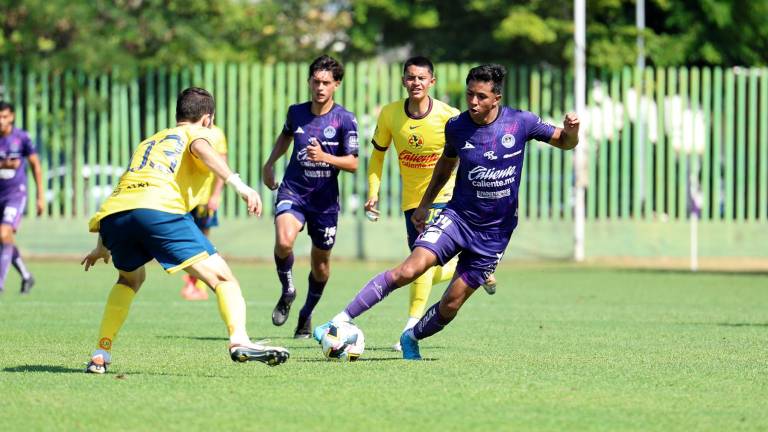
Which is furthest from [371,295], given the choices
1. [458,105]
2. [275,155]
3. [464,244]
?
[458,105]

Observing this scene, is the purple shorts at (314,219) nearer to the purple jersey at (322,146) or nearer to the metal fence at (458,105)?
the purple jersey at (322,146)

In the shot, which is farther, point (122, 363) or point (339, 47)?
point (339, 47)

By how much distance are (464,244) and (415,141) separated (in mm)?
2084

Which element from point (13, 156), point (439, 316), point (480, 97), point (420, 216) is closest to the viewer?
point (480, 97)

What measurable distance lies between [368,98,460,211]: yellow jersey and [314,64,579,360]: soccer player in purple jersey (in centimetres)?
167

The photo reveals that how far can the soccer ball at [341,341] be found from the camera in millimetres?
9742

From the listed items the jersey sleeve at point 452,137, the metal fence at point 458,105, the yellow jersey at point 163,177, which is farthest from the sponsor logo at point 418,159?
the metal fence at point 458,105

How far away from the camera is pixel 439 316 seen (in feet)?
33.2

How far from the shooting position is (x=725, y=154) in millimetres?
27547

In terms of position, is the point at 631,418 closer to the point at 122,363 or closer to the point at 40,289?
the point at 122,363

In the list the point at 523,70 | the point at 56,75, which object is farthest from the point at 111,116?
the point at 523,70

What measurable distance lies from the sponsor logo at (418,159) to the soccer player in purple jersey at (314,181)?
62 centimetres

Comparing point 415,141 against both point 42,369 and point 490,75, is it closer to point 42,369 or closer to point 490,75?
point 490,75

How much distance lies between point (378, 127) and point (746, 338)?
11.8 feet
